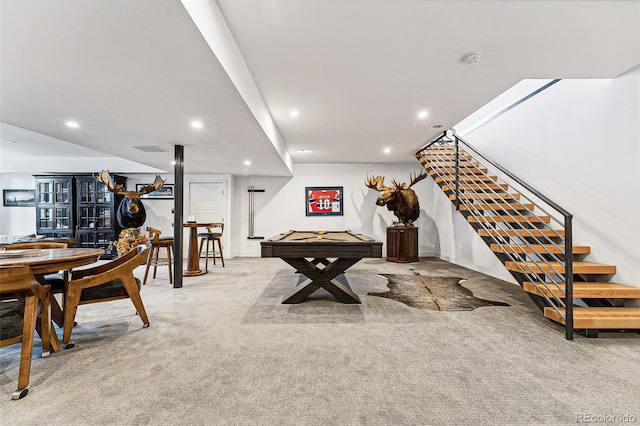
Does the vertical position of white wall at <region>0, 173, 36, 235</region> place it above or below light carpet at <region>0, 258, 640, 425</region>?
above

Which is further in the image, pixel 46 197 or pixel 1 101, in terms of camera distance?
pixel 46 197

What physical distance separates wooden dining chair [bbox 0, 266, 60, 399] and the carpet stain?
316 cm

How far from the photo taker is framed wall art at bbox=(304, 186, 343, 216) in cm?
743

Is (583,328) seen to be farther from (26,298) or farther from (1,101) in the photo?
(1,101)

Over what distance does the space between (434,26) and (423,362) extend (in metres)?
2.48

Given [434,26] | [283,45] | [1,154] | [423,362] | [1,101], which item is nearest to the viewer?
[423,362]

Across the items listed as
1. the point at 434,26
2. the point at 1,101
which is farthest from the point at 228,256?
the point at 434,26

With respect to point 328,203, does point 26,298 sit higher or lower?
lower

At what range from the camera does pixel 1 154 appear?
6.31 metres

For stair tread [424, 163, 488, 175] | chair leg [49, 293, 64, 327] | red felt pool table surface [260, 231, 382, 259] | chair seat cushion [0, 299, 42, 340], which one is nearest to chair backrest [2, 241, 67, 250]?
chair leg [49, 293, 64, 327]

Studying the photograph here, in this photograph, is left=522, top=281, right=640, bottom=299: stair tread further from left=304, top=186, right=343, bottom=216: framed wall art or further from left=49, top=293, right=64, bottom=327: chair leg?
left=304, top=186, right=343, bottom=216: framed wall art

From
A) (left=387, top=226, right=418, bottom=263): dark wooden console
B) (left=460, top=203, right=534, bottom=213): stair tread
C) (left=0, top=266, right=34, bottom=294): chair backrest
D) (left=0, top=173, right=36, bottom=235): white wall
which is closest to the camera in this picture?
(left=0, top=266, right=34, bottom=294): chair backrest

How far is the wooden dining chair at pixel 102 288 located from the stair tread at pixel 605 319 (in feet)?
12.5

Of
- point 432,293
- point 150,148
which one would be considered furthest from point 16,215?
point 432,293
